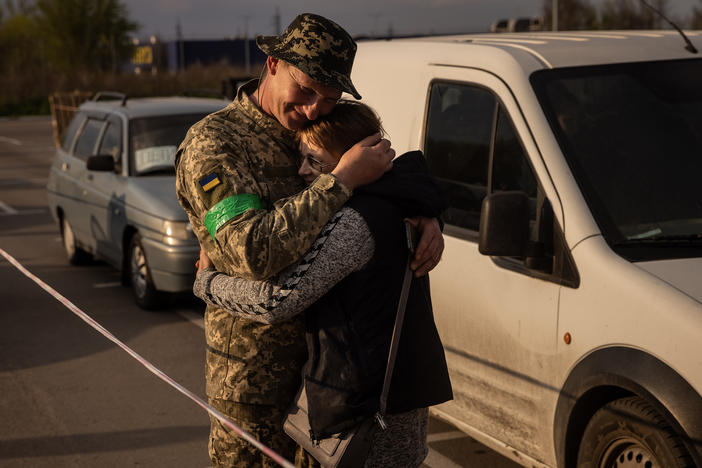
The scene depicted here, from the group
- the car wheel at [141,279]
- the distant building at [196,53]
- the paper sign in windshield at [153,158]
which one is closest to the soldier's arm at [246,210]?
the car wheel at [141,279]

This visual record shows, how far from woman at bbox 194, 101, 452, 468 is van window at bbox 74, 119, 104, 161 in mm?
7357

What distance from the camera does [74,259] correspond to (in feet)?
32.9

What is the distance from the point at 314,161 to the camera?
8.07ft

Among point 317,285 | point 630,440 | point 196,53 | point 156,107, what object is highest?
point 317,285

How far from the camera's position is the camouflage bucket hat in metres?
2.43

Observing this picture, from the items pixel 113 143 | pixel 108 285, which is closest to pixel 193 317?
pixel 108 285

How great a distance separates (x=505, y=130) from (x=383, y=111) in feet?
3.23

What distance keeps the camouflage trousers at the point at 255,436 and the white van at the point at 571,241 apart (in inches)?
47.8

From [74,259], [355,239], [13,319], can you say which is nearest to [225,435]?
[355,239]

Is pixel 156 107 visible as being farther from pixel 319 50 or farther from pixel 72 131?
pixel 319 50

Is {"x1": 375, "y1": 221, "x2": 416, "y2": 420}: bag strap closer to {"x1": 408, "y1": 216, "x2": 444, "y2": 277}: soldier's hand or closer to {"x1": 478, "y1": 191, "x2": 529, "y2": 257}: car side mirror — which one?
{"x1": 408, "y1": 216, "x2": 444, "y2": 277}: soldier's hand

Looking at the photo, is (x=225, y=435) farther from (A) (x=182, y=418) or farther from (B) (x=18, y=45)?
(B) (x=18, y=45)

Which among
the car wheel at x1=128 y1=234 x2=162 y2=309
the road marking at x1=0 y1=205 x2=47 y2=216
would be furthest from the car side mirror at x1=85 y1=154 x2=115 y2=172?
the road marking at x1=0 y1=205 x2=47 y2=216

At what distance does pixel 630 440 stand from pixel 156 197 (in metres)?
5.55
